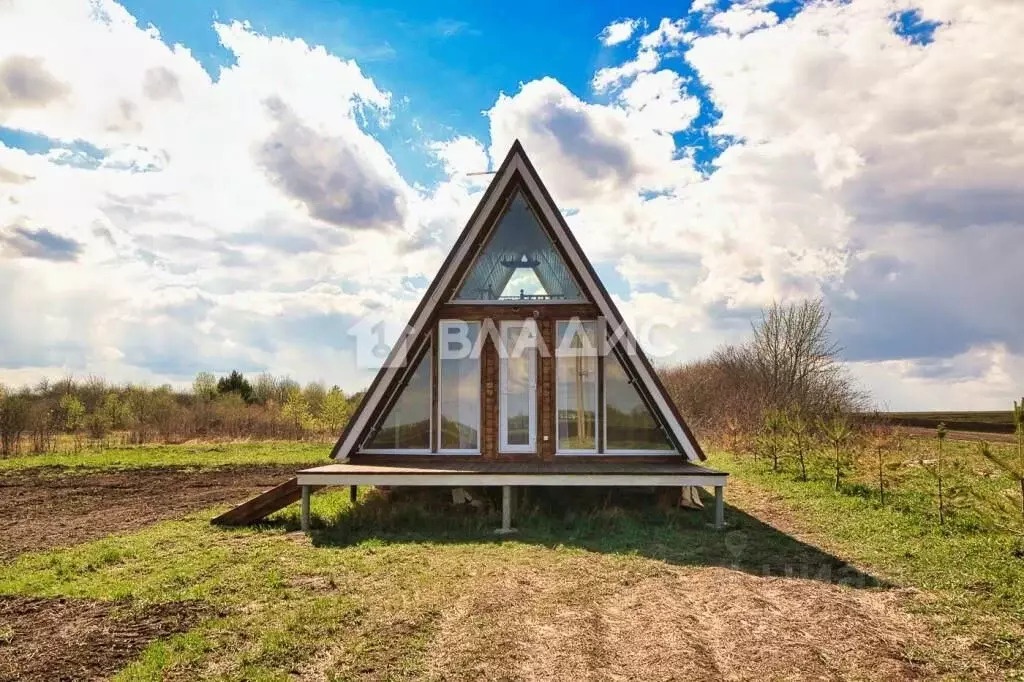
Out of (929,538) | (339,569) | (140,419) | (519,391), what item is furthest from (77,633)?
(140,419)

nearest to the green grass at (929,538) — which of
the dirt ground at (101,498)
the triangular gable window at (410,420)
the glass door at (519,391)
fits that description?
the glass door at (519,391)

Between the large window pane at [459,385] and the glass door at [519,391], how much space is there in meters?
0.46

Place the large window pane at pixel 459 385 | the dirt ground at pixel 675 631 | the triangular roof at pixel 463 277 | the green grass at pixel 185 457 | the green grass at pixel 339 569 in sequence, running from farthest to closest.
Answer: the green grass at pixel 185 457 → the large window pane at pixel 459 385 → the triangular roof at pixel 463 277 → the green grass at pixel 339 569 → the dirt ground at pixel 675 631

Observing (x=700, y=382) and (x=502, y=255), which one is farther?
(x=700, y=382)

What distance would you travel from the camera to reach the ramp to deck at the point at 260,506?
977 cm

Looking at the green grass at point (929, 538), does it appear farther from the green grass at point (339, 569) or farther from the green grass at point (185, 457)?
the green grass at point (185, 457)

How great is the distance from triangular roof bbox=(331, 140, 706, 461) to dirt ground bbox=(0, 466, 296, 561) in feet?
11.9

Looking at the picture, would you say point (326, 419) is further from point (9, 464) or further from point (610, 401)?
point (610, 401)

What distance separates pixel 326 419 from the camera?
26875 mm

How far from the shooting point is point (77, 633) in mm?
5461

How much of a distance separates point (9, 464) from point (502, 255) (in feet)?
57.4

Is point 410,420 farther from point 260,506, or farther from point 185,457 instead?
point 185,457

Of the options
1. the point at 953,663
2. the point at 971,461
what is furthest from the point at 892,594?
the point at 971,461

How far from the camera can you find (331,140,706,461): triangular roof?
10.3m
